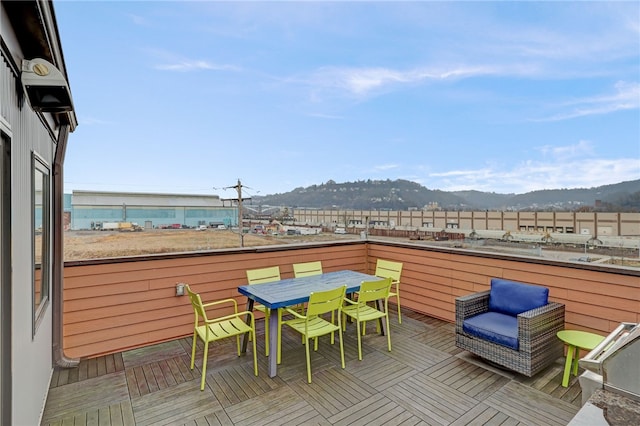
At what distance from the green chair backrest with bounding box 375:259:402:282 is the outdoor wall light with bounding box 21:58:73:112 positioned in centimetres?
402

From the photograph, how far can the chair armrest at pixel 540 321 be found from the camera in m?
2.77

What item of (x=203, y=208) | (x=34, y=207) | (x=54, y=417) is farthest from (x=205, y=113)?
(x=54, y=417)

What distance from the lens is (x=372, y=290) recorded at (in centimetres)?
340

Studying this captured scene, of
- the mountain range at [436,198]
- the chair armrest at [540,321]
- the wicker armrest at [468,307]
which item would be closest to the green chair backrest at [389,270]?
the mountain range at [436,198]

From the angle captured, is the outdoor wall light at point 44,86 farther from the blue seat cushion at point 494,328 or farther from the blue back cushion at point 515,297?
the blue back cushion at point 515,297

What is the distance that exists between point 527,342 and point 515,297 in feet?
2.19

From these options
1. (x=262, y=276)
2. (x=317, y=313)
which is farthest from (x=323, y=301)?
(x=262, y=276)

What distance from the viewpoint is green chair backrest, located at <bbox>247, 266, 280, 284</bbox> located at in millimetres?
3896

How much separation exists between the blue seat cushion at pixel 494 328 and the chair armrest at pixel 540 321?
4.8 inches

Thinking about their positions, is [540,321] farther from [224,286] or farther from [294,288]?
[224,286]

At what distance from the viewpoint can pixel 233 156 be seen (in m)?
5.78

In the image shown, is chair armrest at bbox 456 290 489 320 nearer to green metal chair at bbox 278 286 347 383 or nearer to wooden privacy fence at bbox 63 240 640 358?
wooden privacy fence at bbox 63 240 640 358

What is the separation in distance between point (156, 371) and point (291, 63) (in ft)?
20.3

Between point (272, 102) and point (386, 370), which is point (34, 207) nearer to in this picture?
point (386, 370)
